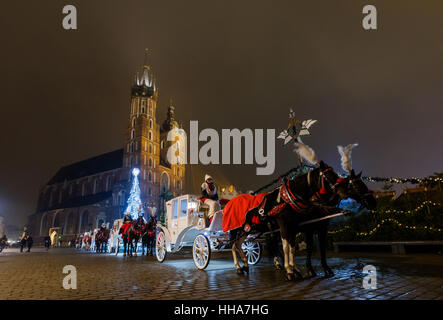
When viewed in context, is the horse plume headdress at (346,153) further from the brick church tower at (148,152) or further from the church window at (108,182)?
the church window at (108,182)

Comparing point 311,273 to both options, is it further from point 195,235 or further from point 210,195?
point 195,235

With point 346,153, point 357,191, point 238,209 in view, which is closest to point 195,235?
point 238,209

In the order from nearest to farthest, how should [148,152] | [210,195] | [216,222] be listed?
[216,222]
[210,195]
[148,152]

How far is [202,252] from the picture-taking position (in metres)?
6.83

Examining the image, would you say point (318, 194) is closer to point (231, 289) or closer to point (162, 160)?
point (231, 289)

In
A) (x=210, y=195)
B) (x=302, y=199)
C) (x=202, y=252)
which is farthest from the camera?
(x=210, y=195)

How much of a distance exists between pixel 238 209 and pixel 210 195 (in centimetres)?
172

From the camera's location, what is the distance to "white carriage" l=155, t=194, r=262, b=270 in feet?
22.6

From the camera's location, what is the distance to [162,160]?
267 feet

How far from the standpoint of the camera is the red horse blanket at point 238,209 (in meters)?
6.07

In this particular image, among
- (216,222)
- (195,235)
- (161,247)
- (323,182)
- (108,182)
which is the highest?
(108,182)

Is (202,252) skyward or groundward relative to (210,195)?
groundward

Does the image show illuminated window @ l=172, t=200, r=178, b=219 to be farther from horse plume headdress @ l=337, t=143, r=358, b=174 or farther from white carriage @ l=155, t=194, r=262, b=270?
horse plume headdress @ l=337, t=143, r=358, b=174
